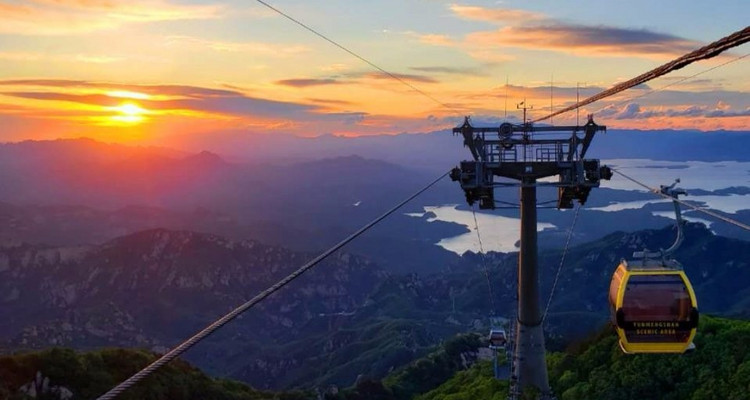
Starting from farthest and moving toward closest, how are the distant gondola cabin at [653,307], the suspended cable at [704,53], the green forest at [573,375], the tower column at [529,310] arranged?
the green forest at [573,375], the tower column at [529,310], the distant gondola cabin at [653,307], the suspended cable at [704,53]

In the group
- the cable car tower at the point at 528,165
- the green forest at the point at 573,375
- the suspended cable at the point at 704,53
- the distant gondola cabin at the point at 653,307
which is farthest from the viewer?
the green forest at the point at 573,375

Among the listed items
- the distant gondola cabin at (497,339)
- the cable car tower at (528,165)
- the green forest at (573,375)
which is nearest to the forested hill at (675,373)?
the green forest at (573,375)

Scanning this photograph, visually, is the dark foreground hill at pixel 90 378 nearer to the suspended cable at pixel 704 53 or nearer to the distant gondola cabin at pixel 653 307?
the distant gondola cabin at pixel 653 307

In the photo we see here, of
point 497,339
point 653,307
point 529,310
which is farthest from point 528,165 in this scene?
point 497,339

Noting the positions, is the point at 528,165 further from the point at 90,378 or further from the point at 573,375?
the point at 90,378

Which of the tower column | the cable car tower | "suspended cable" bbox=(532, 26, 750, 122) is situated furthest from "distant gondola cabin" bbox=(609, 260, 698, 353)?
the tower column

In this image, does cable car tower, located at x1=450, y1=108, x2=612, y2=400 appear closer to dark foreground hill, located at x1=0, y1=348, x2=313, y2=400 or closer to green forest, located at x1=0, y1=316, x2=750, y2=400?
green forest, located at x1=0, y1=316, x2=750, y2=400

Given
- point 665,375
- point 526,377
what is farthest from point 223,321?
point 665,375
